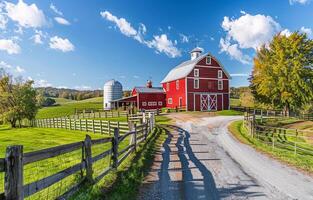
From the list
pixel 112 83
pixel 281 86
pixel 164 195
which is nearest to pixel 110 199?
pixel 164 195

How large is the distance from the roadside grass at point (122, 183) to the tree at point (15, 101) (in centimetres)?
3327

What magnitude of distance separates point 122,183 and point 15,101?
121ft

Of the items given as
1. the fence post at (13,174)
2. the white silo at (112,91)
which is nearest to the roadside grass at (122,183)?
the fence post at (13,174)

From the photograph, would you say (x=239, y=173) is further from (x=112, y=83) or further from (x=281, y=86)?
(x=112, y=83)

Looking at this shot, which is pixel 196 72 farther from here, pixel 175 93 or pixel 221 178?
pixel 221 178

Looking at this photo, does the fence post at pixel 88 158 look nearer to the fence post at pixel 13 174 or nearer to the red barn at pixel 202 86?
the fence post at pixel 13 174

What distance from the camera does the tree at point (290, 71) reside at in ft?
111

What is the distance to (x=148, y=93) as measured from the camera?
4375 cm

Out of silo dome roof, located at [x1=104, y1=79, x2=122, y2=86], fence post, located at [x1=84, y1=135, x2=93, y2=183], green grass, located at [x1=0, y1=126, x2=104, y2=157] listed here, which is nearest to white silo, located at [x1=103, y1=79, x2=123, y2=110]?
silo dome roof, located at [x1=104, y1=79, x2=122, y2=86]

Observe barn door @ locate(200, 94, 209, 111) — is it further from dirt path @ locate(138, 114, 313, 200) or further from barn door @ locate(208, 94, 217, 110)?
dirt path @ locate(138, 114, 313, 200)

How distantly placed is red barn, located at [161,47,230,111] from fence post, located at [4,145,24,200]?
1382 inches

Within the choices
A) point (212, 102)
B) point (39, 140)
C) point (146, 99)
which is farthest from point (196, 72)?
point (39, 140)

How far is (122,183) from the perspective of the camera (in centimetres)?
654

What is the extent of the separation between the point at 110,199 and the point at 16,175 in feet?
7.85
